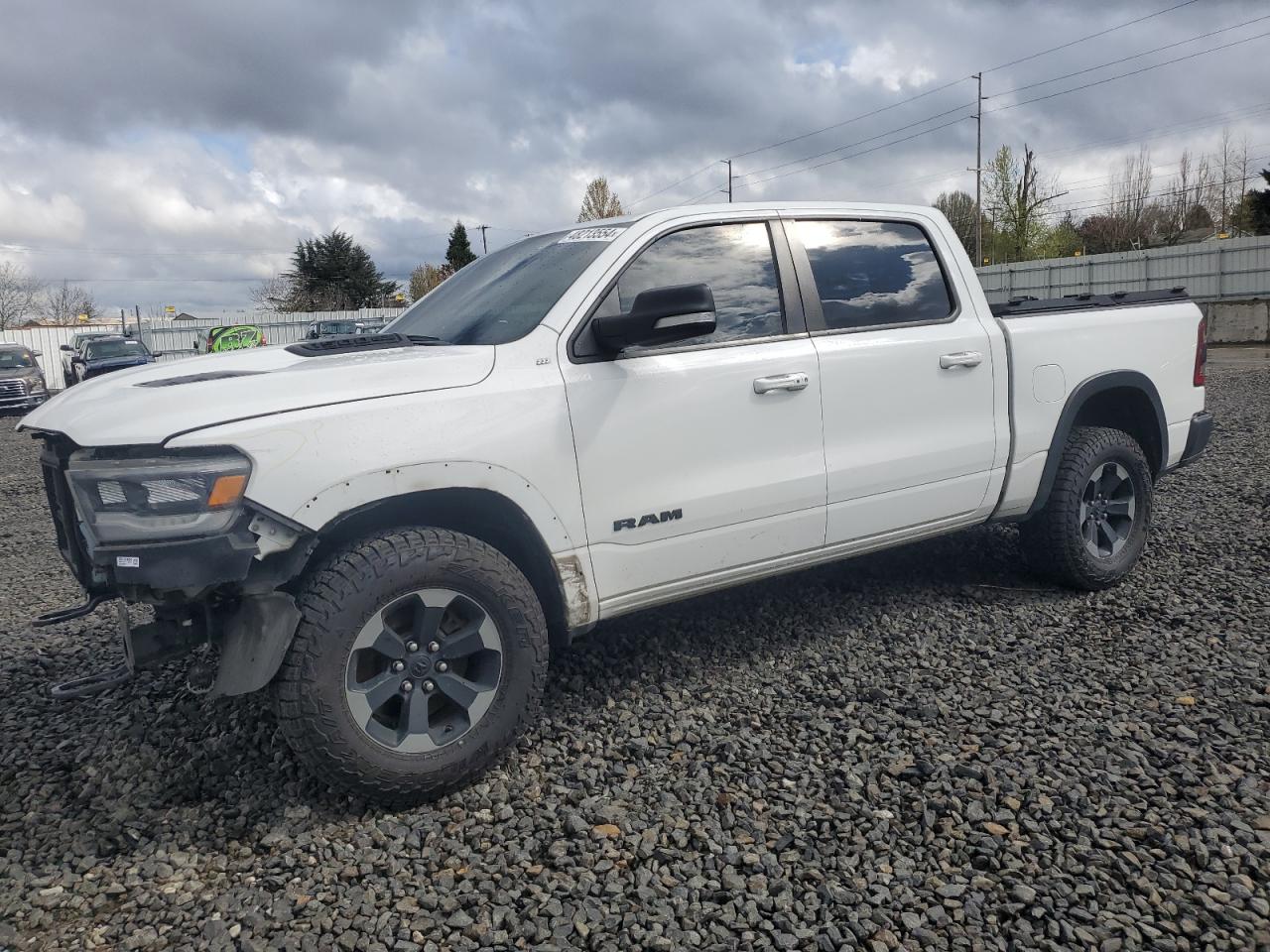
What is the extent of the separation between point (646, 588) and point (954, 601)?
6.64ft

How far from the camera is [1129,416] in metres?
4.96

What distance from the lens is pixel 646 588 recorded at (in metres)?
3.39

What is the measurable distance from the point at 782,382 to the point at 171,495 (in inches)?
83.0

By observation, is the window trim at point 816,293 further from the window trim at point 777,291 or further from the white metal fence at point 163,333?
the white metal fence at point 163,333

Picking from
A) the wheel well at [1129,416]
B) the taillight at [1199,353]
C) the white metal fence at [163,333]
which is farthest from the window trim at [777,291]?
the white metal fence at [163,333]

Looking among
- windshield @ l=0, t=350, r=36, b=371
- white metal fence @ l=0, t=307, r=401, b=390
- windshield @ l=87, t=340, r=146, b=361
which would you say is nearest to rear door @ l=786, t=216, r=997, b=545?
windshield @ l=0, t=350, r=36, b=371

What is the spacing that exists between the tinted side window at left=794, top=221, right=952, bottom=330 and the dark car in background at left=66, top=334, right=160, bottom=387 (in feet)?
73.7

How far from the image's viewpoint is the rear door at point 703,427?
324 centimetres

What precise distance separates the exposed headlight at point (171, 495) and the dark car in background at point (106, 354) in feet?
74.2

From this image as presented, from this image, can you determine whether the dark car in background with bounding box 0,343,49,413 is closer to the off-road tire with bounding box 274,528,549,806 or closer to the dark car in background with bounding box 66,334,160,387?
the dark car in background with bounding box 66,334,160,387

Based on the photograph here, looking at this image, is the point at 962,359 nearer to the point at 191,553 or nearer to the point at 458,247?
the point at 191,553

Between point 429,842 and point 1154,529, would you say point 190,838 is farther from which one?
point 1154,529

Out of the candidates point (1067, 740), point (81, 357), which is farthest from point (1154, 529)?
point (81, 357)

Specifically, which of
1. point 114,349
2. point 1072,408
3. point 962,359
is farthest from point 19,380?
point 1072,408
